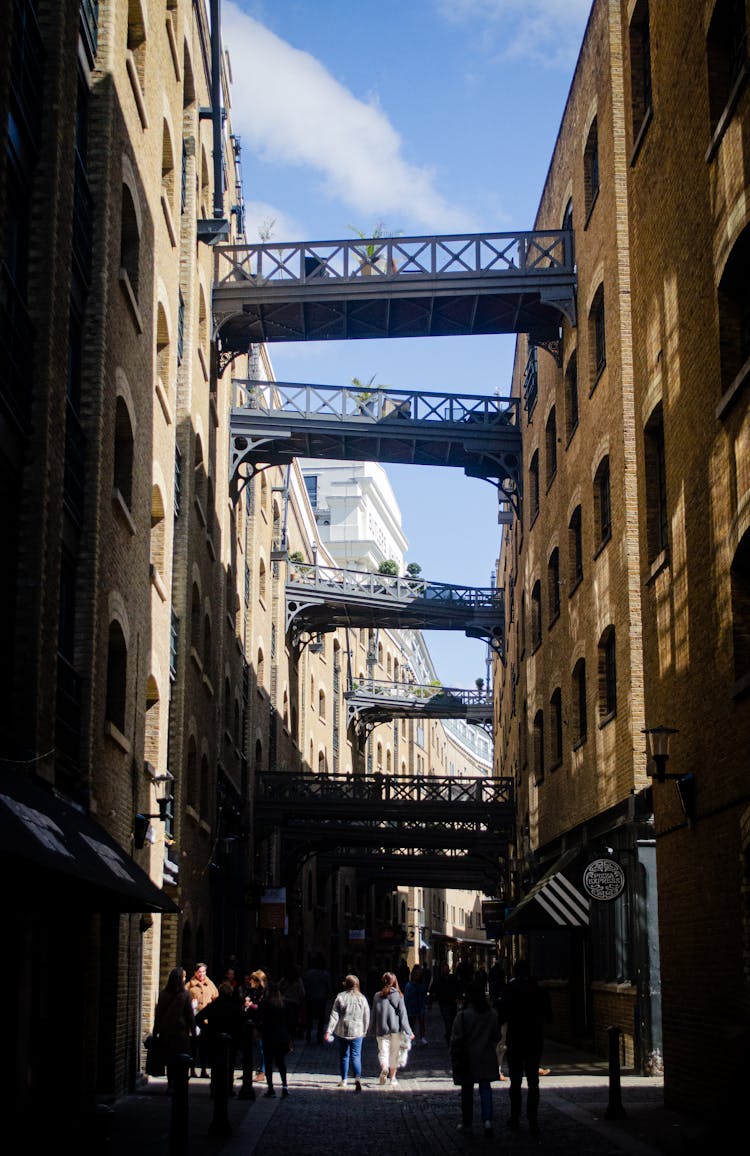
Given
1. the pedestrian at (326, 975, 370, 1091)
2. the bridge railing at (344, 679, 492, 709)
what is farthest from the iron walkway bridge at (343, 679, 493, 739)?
the pedestrian at (326, 975, 370, 1091)

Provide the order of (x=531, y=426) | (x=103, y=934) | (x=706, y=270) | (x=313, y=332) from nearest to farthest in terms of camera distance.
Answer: (x=706, y=270), (x=103, y=934), (x=313, y=332), (x=531, y=426)

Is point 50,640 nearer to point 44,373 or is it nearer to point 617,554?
point 44,373

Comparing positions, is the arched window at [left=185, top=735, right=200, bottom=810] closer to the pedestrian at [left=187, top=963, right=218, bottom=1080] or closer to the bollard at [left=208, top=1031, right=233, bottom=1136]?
the pedestrian at [left=187, top=963, right=218, bottom=1080]

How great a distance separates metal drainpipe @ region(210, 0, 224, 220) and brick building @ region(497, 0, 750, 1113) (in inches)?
248

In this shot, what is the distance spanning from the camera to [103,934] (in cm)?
1705

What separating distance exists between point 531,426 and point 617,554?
1001 cm

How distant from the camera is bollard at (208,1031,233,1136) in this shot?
1362cm

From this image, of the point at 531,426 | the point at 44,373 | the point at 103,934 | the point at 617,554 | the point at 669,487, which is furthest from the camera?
the point at 531,426

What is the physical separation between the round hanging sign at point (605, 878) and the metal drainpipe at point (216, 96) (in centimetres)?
1430

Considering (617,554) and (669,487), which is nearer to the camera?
(669,487)

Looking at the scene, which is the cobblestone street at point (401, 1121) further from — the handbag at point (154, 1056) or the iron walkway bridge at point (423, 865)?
the iron walkway bridge at point (423, 865)

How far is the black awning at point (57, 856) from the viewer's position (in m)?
9.23

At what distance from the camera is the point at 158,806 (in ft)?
67.7

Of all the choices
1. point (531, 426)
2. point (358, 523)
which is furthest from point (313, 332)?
point (358, 523)
